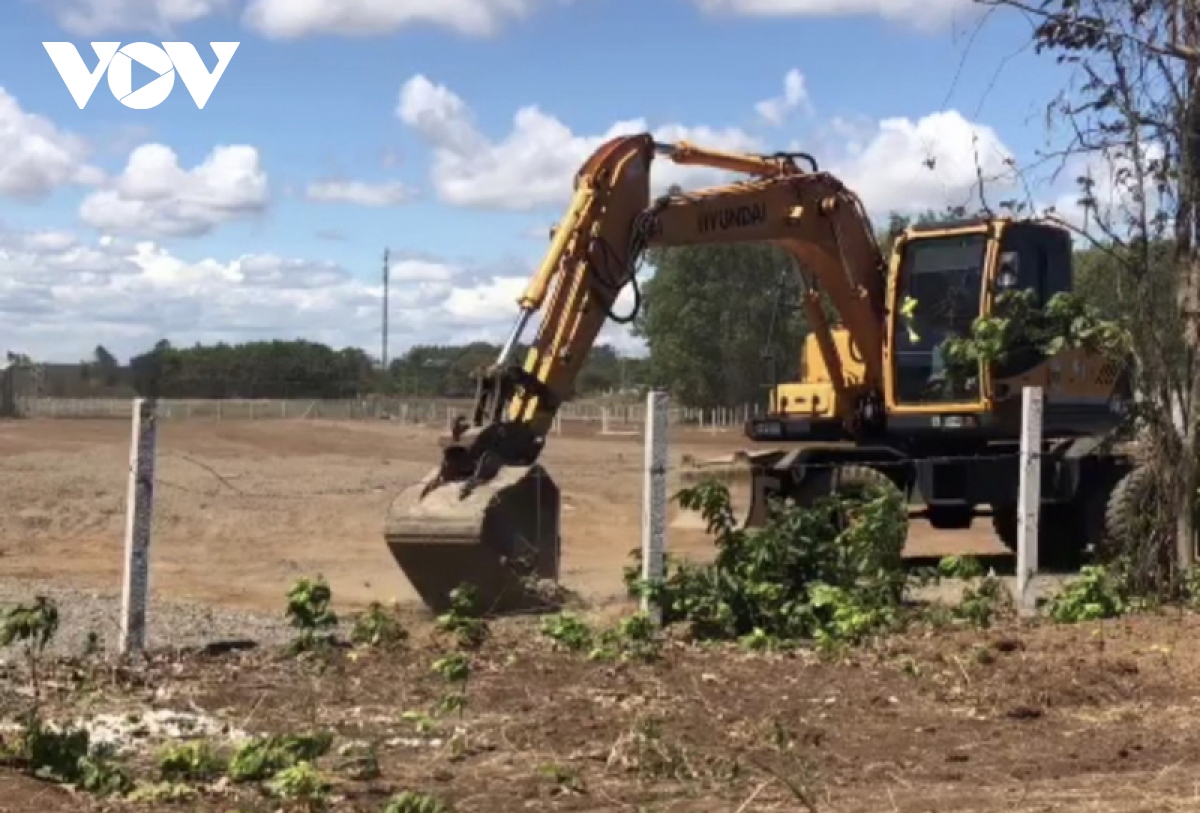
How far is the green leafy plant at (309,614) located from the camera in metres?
10.9

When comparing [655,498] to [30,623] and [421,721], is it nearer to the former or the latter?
[421,721]

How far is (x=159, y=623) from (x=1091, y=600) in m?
6.28

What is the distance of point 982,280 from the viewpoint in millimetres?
18359

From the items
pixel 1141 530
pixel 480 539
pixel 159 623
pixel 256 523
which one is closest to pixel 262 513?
pixel 256 523

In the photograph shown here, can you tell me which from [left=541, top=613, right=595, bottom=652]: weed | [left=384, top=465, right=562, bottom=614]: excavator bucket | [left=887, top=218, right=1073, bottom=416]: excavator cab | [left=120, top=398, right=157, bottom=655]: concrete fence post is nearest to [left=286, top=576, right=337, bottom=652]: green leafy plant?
[left=120, top=398, right=157, bottom=655]: concrete fence post

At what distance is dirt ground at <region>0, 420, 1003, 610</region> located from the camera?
18.7m

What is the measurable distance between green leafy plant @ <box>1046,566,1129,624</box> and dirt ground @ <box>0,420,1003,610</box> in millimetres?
3935

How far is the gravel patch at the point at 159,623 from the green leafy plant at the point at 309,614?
0.58 m

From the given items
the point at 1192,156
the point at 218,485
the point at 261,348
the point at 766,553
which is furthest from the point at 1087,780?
the point at 261,348

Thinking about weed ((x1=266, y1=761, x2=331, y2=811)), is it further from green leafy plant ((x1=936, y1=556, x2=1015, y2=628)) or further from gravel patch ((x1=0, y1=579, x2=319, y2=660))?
green leafy plant ((x1=936, y1=556, x2=1015, y2=628))

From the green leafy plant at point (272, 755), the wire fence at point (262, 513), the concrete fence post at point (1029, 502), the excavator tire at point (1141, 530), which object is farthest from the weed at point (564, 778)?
the excavator tire at point (1141, 530)

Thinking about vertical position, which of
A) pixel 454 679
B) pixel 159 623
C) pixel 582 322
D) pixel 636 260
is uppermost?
pixel 636 260

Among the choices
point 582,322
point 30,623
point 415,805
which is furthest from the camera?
point 582,322

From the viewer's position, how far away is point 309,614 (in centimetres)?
1089
